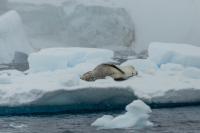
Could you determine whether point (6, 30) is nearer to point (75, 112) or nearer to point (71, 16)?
point (71, 16)

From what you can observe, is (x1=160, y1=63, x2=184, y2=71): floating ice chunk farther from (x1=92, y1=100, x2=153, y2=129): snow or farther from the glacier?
(x1=92, y1=100, x2=153, y2=129): snow

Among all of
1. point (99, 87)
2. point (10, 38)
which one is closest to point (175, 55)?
point (99, 87)

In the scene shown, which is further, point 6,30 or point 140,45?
point 140,45

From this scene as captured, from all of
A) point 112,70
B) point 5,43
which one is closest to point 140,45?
point 5,43

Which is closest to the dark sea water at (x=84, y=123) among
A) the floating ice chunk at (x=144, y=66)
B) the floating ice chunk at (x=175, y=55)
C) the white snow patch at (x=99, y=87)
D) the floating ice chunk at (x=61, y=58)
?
the white snow patch at (x=99, y=87)

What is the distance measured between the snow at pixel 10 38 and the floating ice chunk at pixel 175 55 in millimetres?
4453

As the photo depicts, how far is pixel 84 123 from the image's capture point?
6551 millimetres

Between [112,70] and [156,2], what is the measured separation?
11981mm

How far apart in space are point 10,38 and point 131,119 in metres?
8.75

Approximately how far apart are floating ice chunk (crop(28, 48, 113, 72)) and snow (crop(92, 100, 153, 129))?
3.98 m

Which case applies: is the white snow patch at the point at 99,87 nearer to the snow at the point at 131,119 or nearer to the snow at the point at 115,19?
the snow at the point at 131,119

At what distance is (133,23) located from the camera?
62.3ft

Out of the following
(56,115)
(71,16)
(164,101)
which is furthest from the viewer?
(71,16)

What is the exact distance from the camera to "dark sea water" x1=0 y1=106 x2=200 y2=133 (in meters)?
6.19
